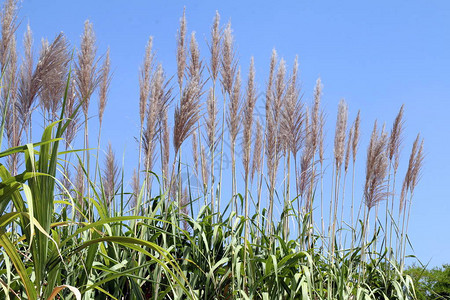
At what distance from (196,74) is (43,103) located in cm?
101

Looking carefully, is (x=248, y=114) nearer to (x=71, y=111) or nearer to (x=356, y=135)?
(x=71, y=111)

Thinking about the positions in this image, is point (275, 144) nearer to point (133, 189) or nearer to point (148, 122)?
point (148, 122)

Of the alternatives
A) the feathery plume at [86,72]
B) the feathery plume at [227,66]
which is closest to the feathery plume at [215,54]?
the feathery plume at [227,66]

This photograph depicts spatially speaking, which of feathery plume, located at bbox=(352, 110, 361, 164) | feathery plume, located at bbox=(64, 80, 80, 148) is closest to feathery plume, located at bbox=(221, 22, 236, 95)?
feathery plume, located at bbox=(64, 80, 80, 148)

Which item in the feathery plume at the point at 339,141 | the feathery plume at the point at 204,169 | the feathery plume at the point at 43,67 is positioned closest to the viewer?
the feathery plume at the point at 43,67

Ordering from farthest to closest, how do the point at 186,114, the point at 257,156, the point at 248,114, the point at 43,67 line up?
the point at 257,156 < the point at 248,114 < the point at 186,114 < the point at 43,67

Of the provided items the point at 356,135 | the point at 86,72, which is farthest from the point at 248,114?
the point at 356,135

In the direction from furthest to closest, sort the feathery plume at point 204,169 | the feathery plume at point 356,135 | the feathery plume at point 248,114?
the feathery plume at point 356,135 → the feathery plume at point 204,169 → the feathery plume at point 248,114

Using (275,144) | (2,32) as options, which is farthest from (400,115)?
(2,32)

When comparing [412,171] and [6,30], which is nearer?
[6,30]

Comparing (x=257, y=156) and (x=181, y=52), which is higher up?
(x=181, y=52)

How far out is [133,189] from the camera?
421cm

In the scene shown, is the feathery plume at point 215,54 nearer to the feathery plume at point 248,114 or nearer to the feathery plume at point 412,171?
the feathery plume at point 248,114

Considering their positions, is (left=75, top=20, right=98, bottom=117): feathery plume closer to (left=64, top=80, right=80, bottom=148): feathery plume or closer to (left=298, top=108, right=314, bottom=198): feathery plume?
(left=64, top=80, right=80, bottom=148): feathery plume
